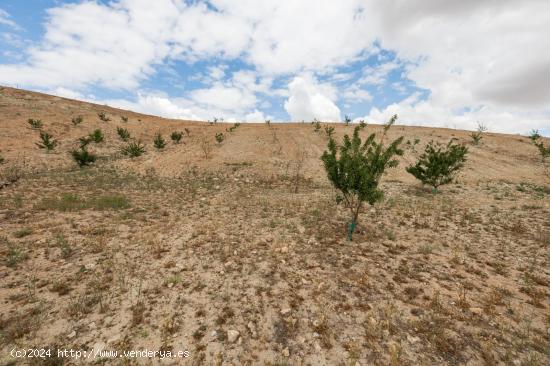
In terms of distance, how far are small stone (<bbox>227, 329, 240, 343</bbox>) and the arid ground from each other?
0.07 feet

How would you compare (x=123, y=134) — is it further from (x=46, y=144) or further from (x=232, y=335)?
(x=232, y=335)

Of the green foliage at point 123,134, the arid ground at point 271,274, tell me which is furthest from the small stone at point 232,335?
the green foliage at point 123,134

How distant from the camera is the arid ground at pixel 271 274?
416cm

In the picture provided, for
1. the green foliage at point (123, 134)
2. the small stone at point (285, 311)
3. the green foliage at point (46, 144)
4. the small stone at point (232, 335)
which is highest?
the green foliage at point (123, 134)

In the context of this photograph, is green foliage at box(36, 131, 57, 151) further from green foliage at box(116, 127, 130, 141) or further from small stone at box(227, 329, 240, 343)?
small stone at box(227, 329, 240, 343)

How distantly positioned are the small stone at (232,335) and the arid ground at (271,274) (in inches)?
0.8

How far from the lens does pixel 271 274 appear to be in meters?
6.18

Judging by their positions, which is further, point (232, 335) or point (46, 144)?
point (46, 144)

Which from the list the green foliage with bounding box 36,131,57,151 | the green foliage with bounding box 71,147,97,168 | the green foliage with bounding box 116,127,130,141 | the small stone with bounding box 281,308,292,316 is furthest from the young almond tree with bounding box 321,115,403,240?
the green foliage with bounding box 116,127,130,141

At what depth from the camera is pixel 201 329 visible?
14.6 ft

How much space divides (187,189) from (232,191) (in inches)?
95.3

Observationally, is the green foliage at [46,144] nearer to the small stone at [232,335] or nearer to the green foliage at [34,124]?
the green foliage at [34,124]

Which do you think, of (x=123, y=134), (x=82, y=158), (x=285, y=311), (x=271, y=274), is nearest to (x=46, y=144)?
(x=82, y=158)

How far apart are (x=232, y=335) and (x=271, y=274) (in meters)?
A: 2.01
